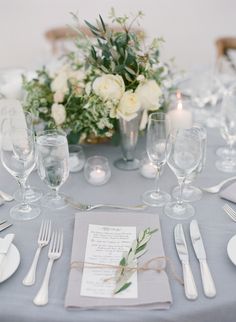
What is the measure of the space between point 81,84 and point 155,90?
0.81ft

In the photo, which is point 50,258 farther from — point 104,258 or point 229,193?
point 229,193

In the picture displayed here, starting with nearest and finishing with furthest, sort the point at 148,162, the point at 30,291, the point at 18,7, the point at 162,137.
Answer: the point at 30,291 < the point at 162,137 < the point at 148,162 < the point at 18,7

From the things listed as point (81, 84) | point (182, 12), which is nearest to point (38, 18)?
point (182, 12)

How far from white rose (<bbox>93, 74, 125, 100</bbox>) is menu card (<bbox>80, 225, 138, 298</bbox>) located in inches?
15.4

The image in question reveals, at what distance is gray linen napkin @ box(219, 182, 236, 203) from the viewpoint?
1139mm

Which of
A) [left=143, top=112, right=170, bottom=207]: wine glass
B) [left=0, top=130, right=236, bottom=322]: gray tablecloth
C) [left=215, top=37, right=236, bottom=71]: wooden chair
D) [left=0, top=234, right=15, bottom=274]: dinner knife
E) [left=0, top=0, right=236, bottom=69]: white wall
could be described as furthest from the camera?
[left=0, top=0, right=236, bottom=69]: white wall

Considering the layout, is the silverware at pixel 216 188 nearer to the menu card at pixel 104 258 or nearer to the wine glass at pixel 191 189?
the wine glass at pixel 191 189

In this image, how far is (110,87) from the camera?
118 cm

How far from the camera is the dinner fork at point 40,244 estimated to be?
0.85 m

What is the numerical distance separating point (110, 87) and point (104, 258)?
1.64ft

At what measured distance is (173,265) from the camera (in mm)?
896

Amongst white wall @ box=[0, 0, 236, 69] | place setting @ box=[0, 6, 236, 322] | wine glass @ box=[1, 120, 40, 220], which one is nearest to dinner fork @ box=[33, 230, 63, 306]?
place setting @ box=[0, 6, 236, 322]

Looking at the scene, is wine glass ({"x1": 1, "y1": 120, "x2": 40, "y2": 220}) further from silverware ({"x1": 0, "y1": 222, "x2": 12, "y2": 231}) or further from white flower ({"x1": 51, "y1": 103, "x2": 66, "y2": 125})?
white flower ({"x1": 51, "y1": 103, "x2": 66, "y2": 125})

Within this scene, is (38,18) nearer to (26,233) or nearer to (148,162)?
(148,162)
